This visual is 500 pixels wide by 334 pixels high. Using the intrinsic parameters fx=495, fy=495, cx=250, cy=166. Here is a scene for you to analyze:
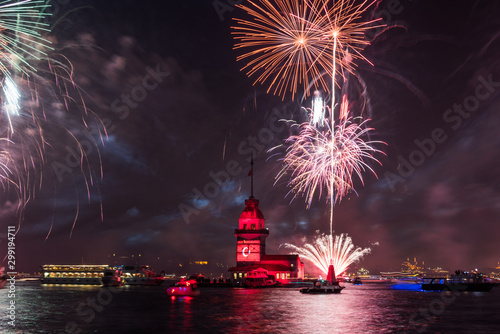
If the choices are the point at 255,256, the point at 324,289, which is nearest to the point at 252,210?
the point at 255,256

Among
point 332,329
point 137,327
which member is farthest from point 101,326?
point 332,329

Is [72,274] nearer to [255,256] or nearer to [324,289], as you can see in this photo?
[255,256]

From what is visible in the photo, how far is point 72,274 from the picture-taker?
172 metres

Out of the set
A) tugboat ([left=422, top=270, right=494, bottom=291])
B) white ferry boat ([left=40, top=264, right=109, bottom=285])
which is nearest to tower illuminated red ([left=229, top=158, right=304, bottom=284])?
tugboat ([left=422, top=270, right=494, bottom=291])

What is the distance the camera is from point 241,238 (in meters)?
139

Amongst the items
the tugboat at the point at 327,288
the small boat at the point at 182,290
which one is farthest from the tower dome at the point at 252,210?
the small boat at the point at 182,290

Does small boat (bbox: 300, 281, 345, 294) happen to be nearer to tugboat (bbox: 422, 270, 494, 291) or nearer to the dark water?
the dark water

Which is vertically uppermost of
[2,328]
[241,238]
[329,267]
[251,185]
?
[251,185]

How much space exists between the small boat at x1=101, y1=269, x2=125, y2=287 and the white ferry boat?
8.70m

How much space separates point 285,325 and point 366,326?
7.38 meters

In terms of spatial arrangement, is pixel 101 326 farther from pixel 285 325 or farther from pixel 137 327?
pixel 285 325

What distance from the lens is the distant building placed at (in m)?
134

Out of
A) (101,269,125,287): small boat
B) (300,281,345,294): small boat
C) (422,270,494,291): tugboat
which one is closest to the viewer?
(300,281,345,294): small boat

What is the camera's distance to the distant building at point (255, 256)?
5295 inches
